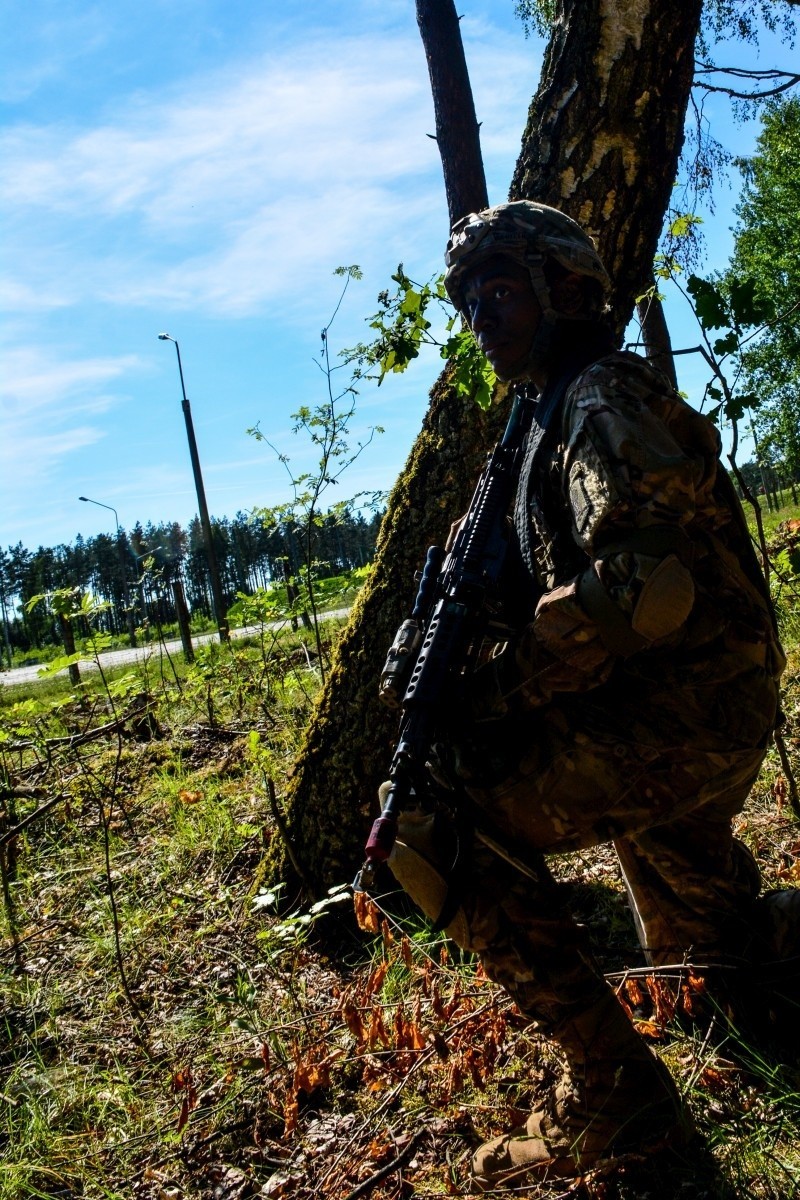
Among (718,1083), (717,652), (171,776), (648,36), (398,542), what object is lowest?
(718,1083)

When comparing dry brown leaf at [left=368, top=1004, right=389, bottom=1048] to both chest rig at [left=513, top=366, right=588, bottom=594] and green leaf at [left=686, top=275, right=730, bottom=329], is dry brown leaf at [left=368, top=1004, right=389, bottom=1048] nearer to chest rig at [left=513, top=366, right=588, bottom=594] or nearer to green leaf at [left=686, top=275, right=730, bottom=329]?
chest rig at [left=513, top=366, right=588, bottom=594]

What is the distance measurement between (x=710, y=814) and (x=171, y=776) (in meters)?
3.92

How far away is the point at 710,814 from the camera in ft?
8.27

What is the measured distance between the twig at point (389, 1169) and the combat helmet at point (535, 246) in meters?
2.18

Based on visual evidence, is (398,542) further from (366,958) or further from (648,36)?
(648,36)

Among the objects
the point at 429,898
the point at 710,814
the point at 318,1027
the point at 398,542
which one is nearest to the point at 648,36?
the point at 398,542

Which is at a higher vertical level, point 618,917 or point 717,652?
point 717,652

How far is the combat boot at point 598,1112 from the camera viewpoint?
2066 millimetres

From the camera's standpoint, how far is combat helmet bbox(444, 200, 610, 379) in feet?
7.95

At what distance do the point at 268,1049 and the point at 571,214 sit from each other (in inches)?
130

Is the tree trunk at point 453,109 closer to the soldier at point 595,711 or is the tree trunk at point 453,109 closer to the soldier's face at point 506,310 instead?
the soldier's face at point 506,310

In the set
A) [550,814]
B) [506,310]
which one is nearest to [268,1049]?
[550,814]

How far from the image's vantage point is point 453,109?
7.79 metres

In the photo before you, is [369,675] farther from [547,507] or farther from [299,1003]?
[547,507]
